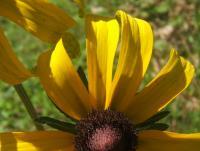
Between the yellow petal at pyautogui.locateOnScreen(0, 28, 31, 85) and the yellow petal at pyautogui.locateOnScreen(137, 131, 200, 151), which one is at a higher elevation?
the yellow petal at pyautogui.locateOnScreen(0, 28, 31, 85)

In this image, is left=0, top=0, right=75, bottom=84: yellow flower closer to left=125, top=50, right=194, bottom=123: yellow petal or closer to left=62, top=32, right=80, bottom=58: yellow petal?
left=62, top=32, right=80, bottom=58: yellow petal

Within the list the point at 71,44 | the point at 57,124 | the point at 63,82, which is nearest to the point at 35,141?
the point at 57,124

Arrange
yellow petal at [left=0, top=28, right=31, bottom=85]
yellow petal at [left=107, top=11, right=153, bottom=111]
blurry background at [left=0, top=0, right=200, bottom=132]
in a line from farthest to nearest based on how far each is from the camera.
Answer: blurry background at [left=0, top=0, right=200, bottom=132] < yellow petal at [left=107, top=11, right=153, bottom=111] < yellow petal at [left=0, top=28, right=31, bottom=85]

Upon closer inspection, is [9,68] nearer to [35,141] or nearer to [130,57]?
[35,141]

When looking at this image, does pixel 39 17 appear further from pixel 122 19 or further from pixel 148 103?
pixel 148 103

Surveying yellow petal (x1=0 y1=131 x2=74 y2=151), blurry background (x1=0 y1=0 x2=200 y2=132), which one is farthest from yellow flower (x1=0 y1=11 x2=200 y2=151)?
blurry background (x1=0 y1=0 x2=200 y2=132)

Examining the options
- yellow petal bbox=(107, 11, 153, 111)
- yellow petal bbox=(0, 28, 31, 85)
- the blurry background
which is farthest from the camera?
the blurry background
